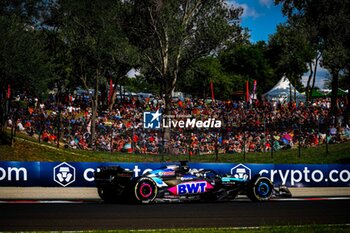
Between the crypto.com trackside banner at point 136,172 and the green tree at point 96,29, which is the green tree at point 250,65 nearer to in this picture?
the green tree at point 96,29

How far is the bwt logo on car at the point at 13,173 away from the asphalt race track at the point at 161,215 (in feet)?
19.3

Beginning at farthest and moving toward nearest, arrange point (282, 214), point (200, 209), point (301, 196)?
point (301, 196) < point (200, 209) < point (282, 214)

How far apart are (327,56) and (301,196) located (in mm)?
19708

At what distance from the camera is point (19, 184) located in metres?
22.0

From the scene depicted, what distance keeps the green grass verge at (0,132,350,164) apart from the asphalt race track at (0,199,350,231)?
1150 cm

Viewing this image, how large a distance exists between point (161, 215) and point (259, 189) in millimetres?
5038

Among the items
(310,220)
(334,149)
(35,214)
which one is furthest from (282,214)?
(334,149)

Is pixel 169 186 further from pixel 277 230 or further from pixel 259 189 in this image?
pixel 277 230

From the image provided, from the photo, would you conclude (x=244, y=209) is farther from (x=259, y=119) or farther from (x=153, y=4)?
(x=153, y=4)

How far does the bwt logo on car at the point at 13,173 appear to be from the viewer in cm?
2184

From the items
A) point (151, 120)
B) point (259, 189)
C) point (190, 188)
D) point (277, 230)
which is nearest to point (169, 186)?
point (190, 188)

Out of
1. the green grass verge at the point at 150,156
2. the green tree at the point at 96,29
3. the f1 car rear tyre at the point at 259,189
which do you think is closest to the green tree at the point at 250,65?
the green tree at the point at 96,29

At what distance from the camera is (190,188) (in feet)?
55.9

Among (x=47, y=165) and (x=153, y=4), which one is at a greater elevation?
(x=153, y=4)
